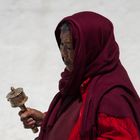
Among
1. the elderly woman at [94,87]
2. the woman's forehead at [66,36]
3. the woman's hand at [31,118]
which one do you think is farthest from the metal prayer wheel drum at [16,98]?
the woman's forehead at [66,36]

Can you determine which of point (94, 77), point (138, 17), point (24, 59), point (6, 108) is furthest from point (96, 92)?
point (138, 17)

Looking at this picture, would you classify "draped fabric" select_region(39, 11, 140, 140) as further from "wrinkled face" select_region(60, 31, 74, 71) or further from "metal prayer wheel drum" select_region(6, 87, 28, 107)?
"metal prayer wheel drum" select_region(6, 87, 28, 107)

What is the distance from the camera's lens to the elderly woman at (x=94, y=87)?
2043mm

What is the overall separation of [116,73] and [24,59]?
144 inches

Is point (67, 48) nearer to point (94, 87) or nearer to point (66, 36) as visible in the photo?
point (66, 36)

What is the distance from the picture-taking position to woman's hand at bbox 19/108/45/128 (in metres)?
2.57

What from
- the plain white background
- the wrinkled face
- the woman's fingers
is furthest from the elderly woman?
the plain white background

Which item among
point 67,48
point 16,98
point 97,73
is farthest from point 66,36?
point 16,98

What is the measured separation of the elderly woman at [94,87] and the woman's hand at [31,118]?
0.32 m

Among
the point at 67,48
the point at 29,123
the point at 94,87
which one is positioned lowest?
the point at 29,123

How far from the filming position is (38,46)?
19.7ft

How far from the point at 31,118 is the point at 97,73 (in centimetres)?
57

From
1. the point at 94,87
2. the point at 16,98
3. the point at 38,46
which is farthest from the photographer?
the point at 38,46

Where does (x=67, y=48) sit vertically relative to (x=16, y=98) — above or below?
above
